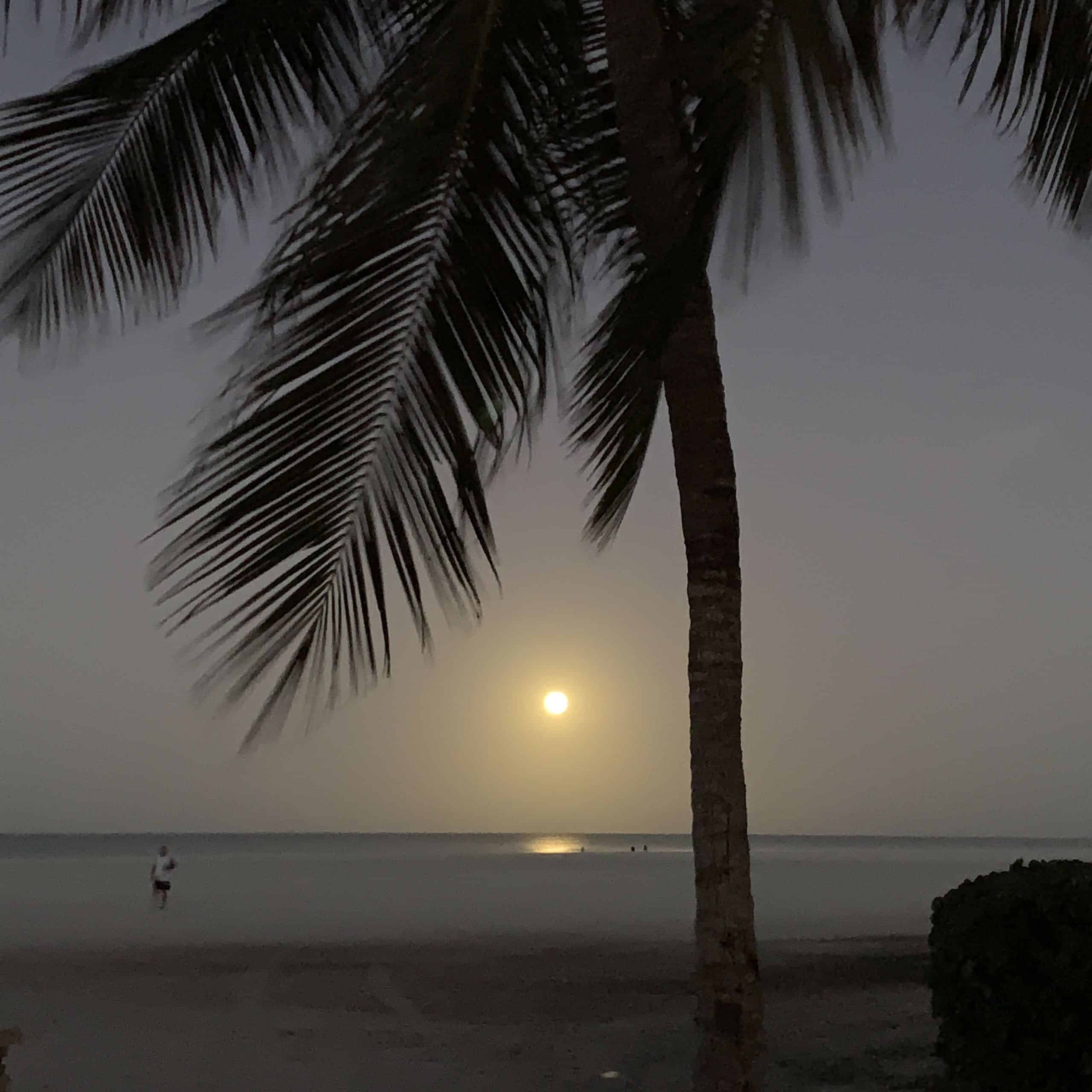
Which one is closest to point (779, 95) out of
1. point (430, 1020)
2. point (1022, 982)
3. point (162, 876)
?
point (1022, 982)

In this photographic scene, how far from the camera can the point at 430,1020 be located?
9.50 metres

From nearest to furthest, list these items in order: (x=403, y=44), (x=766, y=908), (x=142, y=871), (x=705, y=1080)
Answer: (x=705, y=1080) < (x=403, y=44) < (x=766, y=908) < (x=142, y=871)

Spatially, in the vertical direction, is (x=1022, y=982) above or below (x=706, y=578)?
below

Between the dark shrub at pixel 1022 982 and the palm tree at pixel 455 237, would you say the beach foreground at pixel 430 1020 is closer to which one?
the dark shrub at pixel 1022 982

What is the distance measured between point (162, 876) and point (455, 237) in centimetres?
2176

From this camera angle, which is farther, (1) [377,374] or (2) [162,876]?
(2) [162,876]

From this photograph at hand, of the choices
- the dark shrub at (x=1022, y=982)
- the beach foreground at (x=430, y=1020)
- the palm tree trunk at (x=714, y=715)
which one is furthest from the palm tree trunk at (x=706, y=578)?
the beach foreground at (x=430, y=1020)

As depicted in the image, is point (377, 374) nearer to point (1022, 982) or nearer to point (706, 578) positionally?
point (706, 578)

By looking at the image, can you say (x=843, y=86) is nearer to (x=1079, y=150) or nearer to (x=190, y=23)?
(x=1079, y=150)

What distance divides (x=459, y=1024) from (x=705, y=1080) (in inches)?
271

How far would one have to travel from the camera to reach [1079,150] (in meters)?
3.22

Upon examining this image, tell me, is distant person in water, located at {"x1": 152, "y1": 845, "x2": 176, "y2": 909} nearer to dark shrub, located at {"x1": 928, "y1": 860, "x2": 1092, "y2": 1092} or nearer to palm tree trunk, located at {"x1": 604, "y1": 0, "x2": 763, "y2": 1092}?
dark shrub, located at {"x1": 928, "y1": 860, "x2": 1092, "y2": 1092}

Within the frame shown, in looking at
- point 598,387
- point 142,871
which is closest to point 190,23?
point 598,387

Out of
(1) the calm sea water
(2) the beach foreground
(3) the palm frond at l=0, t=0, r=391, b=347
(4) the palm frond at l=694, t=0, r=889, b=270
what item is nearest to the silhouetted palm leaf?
(4) the palm frond at l=694, t=0, r=889, b=270
